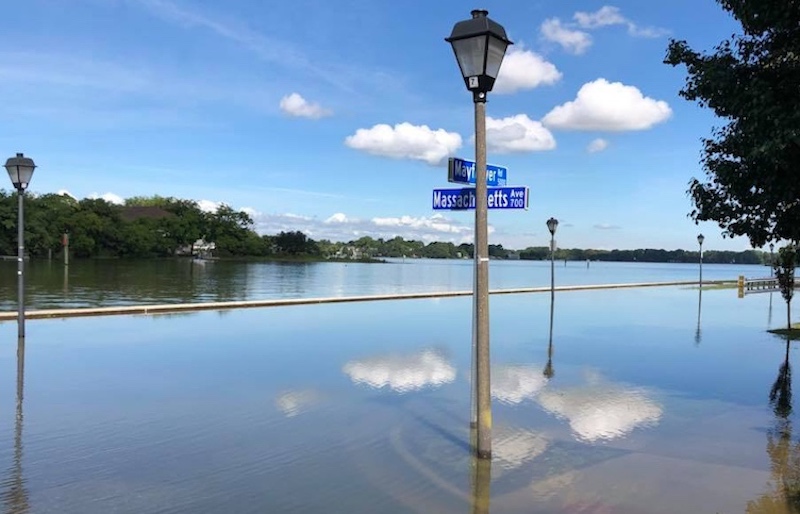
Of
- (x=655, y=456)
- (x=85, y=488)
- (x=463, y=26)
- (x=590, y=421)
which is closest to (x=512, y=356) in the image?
(x=590, y=421)

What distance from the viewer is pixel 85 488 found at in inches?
191

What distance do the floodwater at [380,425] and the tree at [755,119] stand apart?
2.38 metres

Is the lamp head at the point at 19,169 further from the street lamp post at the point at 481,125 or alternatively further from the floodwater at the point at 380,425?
the street lamp post at the point at 481,125

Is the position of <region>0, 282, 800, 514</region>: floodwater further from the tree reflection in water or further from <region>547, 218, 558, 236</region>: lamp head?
<region>547, 218, 558, 236</region>: lamp head

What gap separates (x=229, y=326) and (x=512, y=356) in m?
7.06

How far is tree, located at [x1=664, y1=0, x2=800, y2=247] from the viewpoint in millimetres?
4953

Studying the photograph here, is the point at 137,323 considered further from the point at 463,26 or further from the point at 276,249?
the point at 276,249

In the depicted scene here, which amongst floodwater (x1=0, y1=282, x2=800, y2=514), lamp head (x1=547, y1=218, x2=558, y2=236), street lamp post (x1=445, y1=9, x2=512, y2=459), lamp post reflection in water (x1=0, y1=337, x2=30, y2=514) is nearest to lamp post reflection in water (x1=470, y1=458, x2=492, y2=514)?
floodwater (x1=0, y1=282, x2=800, y2=514)

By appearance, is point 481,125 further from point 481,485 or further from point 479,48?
point 481,485

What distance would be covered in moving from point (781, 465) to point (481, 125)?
13.8 ft

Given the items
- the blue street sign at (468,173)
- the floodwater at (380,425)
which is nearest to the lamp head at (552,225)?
the floodwater at (380,425)

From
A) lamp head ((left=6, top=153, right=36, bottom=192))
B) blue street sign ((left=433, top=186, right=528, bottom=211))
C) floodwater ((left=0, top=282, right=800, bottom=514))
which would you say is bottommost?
floodwater ((left=0, top=282, right=800, bottom=514))

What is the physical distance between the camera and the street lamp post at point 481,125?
550 cm

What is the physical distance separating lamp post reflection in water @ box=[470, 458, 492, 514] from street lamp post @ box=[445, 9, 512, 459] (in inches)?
5.3
